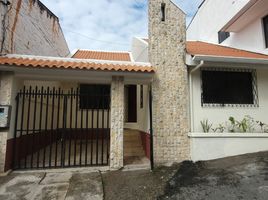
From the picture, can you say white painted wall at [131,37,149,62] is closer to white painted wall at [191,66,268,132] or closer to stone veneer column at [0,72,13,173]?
white painted wall at [191,66,268,132]

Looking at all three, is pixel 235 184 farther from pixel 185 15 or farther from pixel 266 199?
pixel 185 15

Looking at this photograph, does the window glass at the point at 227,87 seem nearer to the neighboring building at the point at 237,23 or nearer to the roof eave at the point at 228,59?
the roof eave at the point at 228,59

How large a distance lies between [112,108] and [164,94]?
1.75 m

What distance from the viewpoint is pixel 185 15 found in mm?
7520

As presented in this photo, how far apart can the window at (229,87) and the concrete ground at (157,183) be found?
6.52ft

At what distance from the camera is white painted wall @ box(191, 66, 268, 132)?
7148mm

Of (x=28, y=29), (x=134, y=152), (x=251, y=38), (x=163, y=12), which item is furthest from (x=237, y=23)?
(x=28, y=29)

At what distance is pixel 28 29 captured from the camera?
8.71m

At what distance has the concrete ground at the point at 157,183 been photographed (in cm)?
455

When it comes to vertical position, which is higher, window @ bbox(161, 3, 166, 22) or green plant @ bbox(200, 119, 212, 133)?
window @ bbox(161, 3, 166, 22)

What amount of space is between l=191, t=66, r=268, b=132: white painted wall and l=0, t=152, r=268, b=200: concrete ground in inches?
55.2

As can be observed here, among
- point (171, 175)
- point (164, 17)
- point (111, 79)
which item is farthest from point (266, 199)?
point (164, 17)

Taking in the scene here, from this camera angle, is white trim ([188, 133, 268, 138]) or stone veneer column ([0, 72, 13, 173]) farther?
white trim ([188, 133, 268, 138])

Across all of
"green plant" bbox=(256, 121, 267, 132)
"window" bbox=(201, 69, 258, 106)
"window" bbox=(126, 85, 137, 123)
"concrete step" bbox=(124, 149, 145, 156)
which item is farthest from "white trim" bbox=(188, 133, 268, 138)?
"window" bbox=(126, 85, 137, 123)
